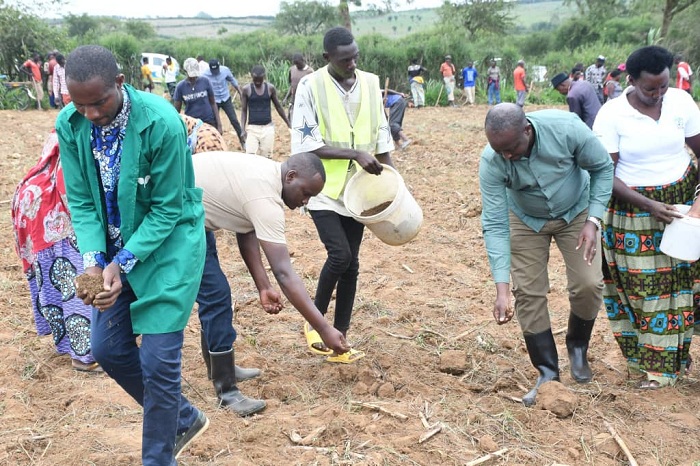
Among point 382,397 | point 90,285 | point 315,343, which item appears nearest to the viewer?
point 90,285

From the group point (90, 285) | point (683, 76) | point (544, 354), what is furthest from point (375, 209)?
point (683, 76)

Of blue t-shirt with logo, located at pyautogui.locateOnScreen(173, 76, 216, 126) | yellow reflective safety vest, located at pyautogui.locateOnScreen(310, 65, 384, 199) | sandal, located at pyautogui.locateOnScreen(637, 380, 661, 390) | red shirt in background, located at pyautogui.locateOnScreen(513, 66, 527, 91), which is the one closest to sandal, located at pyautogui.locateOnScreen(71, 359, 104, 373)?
yellow reflective safety vest, located at pyautogui.locateOnScreen(310, 65, 384, 199)

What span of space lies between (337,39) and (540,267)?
1.60 meters

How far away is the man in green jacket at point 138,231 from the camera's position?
250 cm

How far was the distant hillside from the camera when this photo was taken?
98.4 m

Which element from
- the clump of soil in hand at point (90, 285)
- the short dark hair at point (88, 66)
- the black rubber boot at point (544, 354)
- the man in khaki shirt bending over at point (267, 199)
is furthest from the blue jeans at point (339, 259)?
the short dark hair at point (88, 66)

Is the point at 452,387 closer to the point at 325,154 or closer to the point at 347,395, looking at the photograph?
the point at 347,395

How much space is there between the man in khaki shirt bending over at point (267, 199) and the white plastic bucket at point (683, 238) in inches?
69.8

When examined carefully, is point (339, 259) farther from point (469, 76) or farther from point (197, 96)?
point (469, 76)

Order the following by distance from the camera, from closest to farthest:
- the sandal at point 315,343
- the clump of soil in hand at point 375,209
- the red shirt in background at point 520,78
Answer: the clump of soil in hand at point 375,209, the sandal at point 315,343, the red shirt in background at point 520,78

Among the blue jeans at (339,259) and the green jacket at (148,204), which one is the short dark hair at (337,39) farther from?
the green jacket at (148,204)

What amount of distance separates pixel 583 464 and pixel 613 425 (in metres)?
0.45

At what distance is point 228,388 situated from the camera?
3.61 meters

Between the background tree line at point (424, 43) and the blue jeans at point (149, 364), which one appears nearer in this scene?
the blue jeans at point (149, 364)
